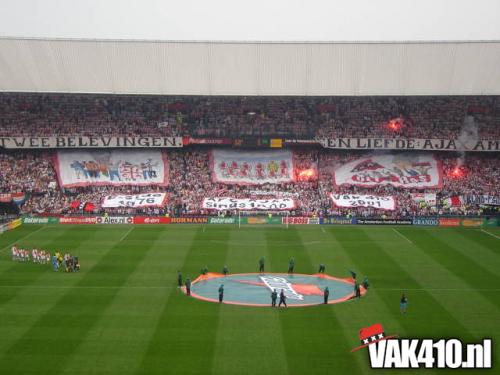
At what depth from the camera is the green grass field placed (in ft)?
78.8

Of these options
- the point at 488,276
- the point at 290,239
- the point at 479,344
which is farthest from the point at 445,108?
the point at 479,344

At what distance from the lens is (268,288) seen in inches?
1316

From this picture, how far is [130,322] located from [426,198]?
125 feet

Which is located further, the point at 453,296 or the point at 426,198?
the point at 426,198

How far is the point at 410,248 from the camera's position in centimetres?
4378

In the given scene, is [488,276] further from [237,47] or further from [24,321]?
[237,47]

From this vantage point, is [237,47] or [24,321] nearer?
[24,321]

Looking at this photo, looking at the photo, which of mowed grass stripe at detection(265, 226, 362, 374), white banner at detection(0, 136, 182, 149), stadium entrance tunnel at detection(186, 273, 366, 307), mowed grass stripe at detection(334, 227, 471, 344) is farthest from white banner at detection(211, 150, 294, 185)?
mowed grass stripe at detection(265, 226, 362, 374)

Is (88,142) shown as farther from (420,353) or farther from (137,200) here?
(420,353)

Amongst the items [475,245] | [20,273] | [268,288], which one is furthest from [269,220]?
[20,273]

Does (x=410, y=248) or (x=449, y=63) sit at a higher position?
(x=449, y=63)

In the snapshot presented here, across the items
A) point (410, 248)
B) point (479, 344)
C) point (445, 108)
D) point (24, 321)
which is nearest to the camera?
point (479, 344)

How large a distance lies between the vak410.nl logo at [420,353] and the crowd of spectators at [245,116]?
1560 inches

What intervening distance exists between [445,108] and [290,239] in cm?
2822
